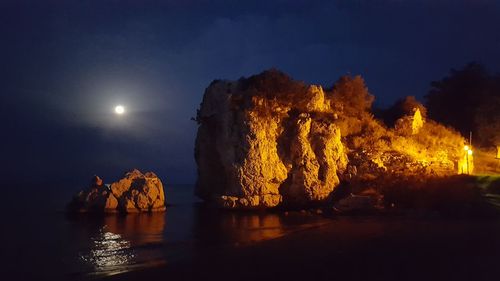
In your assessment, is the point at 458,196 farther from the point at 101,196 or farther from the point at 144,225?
the point at 101,196

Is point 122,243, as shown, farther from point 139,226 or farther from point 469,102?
point 469,102

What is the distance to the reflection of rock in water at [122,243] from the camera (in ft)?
61.1

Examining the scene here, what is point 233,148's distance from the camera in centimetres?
4147

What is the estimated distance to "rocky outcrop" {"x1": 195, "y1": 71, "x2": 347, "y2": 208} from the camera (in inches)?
1577

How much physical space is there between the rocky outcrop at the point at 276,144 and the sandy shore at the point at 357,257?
45.9 feet

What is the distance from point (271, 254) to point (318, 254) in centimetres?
194

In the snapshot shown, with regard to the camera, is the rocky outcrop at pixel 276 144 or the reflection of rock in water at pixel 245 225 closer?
the reflection of rock in water at pixel 245 225

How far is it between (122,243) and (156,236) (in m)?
2.74

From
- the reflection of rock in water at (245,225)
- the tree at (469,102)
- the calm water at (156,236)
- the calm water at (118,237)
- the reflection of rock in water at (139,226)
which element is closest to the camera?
the calm water at (118,237)

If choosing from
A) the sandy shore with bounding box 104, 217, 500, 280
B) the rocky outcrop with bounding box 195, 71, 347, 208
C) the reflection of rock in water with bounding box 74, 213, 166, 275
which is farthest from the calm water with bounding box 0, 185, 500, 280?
the rocky outcrop with bounding box 195, 71, 347, 208

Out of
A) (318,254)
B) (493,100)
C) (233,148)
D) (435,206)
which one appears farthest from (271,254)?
(493,100)

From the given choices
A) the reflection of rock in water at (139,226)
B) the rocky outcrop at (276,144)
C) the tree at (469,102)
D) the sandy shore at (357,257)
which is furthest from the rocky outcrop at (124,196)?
the tree at (469,102)

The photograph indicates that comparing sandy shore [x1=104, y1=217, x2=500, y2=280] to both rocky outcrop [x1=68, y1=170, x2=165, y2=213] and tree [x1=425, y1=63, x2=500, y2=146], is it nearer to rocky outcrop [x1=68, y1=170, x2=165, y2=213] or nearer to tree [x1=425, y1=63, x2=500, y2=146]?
rocky outcrop [x1=68, y1=170, x2=165, y2=213]

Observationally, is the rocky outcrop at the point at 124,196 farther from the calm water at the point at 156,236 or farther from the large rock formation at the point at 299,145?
the large rock formation at the point at 299,145
